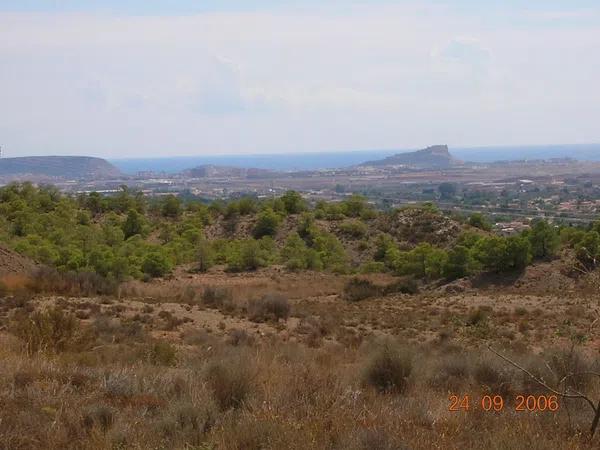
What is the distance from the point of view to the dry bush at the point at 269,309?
69.4ft

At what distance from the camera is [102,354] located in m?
11.8

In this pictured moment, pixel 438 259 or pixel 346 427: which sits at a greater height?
pixel 346 427

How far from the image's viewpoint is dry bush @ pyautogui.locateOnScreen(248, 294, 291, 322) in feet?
69.4

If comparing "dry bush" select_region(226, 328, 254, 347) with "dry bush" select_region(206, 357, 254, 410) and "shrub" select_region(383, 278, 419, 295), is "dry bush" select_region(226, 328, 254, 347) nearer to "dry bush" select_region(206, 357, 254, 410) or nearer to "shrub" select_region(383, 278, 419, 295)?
"dry bush" select_region(206, 357, 254, 410)

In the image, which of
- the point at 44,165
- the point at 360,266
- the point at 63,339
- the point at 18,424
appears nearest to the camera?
the point at 18,424

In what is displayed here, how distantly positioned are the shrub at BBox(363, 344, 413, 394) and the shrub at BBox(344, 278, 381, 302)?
21172 millimetres

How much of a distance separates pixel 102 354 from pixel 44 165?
184622mm

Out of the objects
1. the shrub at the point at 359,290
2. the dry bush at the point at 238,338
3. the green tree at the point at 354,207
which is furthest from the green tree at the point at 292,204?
the dry bush at the point at 238,338

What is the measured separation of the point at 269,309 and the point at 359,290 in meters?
10.7

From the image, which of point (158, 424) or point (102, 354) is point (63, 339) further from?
point (158, 424)

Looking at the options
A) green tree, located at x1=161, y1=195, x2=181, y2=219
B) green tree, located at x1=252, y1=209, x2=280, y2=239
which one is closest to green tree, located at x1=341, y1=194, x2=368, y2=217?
green tree, located at x1=252, y1=209, x2=280, y2=239

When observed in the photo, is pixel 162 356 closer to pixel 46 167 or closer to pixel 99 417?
pixel 99 417


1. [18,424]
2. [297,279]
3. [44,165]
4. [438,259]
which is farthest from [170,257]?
[44,165]

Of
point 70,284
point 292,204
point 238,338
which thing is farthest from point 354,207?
point 238,338
